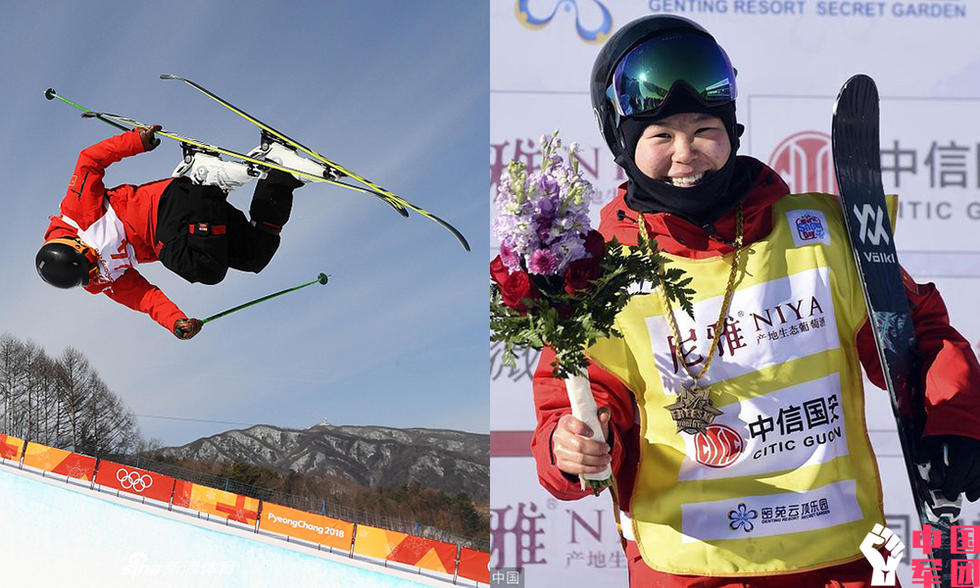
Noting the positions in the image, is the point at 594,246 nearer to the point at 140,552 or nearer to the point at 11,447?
the point at 140,552

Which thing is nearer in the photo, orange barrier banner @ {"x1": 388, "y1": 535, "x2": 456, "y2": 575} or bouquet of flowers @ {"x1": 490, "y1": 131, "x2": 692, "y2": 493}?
bouquet of flowers @ {"x1": 490, "y1": 131, "x2": 692, "y2": 493}

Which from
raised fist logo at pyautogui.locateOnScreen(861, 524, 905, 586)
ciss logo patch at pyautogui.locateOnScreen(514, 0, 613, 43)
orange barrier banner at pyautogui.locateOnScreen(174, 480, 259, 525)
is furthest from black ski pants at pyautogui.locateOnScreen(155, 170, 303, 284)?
orange barrier banner at pyautogui.locateOnScreen(174, 480, 259, 525)

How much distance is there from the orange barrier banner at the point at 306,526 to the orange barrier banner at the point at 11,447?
4.19m

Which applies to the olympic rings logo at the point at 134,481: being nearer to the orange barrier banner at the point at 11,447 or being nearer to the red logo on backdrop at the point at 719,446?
the orange barrier banner at the point at 11,447

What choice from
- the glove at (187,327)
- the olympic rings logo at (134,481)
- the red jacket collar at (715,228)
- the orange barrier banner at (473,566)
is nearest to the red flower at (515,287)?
the red jacket collar at (715,228)

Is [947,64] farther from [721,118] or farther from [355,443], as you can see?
[355,443]

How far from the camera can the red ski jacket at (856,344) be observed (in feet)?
5.98

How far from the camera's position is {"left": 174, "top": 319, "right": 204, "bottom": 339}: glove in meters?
2.54

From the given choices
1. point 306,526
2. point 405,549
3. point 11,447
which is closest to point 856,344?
point 405,549

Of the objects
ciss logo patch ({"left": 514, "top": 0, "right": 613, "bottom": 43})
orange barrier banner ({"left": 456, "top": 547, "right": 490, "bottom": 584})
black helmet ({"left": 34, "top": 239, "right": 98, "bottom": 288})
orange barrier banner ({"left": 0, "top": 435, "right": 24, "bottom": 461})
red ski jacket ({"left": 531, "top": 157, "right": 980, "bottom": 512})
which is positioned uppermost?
ciss logo patch ({"left": 514, "top": 0, "right": 613, "bottom": 43})

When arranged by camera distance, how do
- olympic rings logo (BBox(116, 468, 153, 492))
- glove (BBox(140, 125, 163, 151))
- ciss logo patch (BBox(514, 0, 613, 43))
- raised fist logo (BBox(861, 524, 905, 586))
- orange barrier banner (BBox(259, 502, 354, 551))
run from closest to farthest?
1. raised fist logo (BBox(861, 524, 905, 586))
2. glove (BBox(140, 125, 163, 151))
3. ciss logo patch (BBox(514, 0, 613, 43))
4. orange barrier banner (BBox(259, 502, 354, 551))
5. olympic rings logo (BBox(116, 468, 153, 492))

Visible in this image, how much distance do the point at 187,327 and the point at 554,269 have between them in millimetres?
1464

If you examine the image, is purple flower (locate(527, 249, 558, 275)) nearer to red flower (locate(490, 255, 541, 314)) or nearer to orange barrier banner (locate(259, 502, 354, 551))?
red flower (locate(490, 255, 541, 314))

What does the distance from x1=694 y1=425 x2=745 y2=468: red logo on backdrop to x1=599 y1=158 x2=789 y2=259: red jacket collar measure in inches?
15.9
